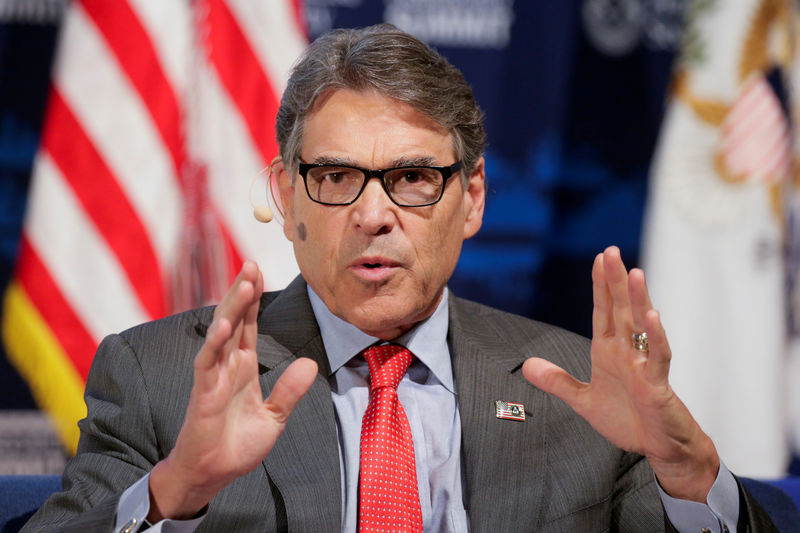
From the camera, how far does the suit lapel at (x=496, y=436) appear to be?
1634 mm

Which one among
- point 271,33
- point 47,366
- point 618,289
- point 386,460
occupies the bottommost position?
point 47,366

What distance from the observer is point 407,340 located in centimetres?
178

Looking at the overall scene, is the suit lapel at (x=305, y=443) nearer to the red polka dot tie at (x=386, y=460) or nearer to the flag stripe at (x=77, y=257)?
the red polka dot tie at (x=386, y=460)

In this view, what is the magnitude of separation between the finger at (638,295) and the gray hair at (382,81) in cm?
57

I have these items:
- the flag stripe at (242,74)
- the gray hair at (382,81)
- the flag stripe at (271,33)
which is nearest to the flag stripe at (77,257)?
the flag stripe at (242,74)

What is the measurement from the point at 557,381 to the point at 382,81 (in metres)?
0.66

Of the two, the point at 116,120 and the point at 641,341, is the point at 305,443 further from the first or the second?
the point at 116,120

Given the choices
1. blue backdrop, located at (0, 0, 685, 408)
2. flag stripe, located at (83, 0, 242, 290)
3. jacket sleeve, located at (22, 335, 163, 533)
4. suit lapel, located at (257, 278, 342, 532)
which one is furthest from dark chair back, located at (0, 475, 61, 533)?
blue backdrop, located at (0, 0, 685, 408)

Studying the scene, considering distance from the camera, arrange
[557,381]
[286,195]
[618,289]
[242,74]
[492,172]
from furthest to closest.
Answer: [492,172] → [242,74] → [286,195] → [557,381] → [618,289]

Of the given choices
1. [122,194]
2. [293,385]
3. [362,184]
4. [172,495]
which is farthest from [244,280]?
[122,194]

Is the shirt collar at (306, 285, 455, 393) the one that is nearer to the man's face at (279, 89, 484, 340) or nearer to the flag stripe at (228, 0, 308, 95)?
the man's face at (279, 89, 484, 340)

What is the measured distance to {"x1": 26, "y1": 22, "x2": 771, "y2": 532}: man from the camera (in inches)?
57.8

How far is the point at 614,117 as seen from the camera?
331 cm

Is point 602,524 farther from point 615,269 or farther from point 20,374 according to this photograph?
point 20,374
